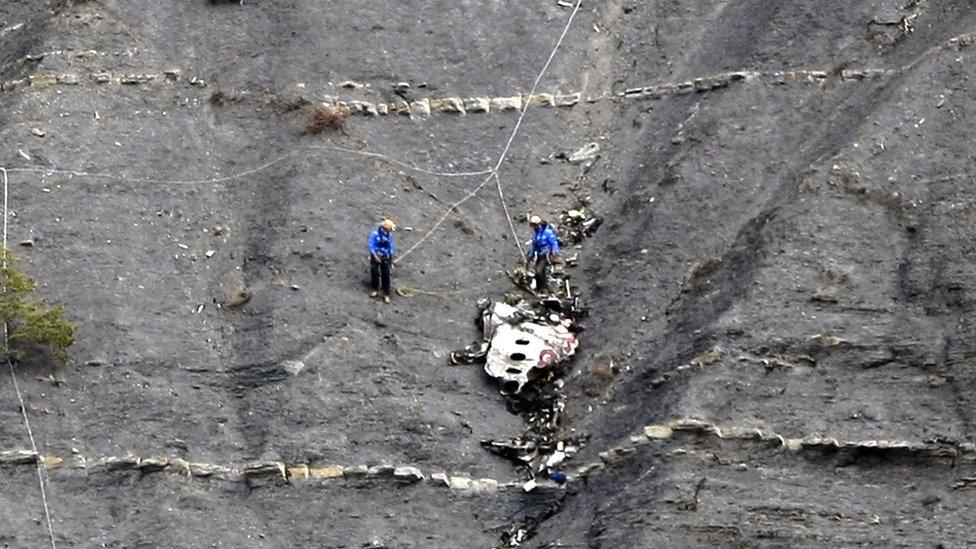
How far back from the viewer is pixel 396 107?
3188cm

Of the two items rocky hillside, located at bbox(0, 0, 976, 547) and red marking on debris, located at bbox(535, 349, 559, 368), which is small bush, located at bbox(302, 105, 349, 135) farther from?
red marking on debris, located at bbox(535, 349, 559, 368)

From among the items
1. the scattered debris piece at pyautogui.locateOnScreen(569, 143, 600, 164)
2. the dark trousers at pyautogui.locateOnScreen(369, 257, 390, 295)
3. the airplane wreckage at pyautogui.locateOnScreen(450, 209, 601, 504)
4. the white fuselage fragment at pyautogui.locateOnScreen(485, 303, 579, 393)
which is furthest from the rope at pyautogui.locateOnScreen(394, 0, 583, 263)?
the white fuselage fragment at pyautogui.locateOnScreen(485, 303, 579, 393)

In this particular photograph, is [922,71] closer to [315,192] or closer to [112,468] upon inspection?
[315,192]

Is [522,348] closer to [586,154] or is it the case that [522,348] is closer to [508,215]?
[508,215]

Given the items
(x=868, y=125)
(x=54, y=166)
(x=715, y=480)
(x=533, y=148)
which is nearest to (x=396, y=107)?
(x=533, y=148)

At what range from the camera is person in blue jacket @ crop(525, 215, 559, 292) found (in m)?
28.4

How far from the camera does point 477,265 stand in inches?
1152

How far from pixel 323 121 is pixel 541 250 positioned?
15.6 ft

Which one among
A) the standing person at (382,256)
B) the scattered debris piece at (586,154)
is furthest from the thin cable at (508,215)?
the standing person at (382,256)

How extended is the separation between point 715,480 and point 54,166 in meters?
12.0

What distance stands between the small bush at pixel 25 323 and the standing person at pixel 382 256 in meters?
4.33

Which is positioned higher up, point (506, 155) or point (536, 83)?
point (536, 83)

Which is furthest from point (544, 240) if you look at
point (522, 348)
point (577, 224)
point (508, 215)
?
point (508, 215)

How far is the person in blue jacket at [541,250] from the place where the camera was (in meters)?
28.4
